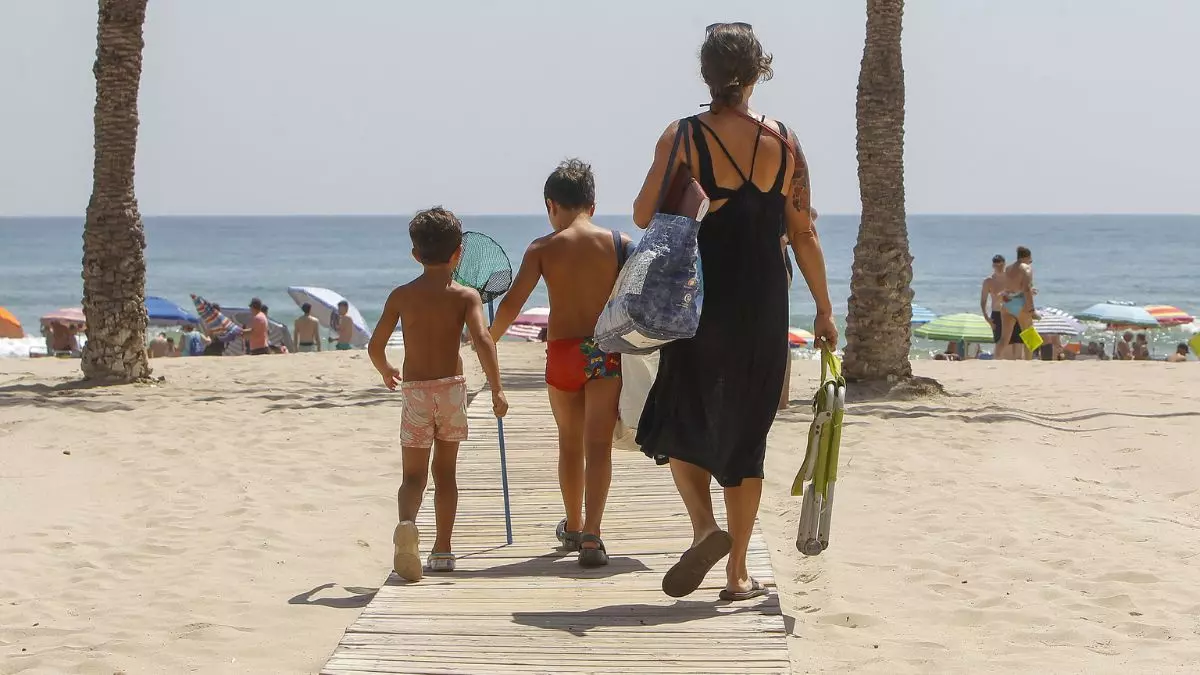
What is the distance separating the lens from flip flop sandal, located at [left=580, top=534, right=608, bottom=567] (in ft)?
17.7

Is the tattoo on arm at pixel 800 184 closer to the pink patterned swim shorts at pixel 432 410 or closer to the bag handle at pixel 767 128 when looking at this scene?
the bag handle at pixel 767 128

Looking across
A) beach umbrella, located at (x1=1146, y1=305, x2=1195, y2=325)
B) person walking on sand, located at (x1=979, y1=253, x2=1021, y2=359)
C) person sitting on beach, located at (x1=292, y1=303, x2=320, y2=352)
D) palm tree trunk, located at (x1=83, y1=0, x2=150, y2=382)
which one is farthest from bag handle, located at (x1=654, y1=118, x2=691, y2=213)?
beach umbrella, located at (x1=1146, y1=305, x2=1195, y2=325)

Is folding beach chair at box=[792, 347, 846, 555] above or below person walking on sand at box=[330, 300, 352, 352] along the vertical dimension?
above

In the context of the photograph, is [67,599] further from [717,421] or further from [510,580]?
[717,421]

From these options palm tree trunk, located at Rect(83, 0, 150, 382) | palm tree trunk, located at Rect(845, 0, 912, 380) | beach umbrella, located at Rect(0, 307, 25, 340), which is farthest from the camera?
beach umbrella, located at Rect(0, 307, 25, 340)

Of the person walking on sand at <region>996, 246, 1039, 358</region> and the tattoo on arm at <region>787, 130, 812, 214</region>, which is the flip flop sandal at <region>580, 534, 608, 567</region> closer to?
the tattoo on arm at <region>787, 130, 812, 214</region>

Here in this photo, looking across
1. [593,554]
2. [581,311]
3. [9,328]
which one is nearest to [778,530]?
[593,554]

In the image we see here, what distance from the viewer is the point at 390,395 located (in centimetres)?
1211

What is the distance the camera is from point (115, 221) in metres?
12.3

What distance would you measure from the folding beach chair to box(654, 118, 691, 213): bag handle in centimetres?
89

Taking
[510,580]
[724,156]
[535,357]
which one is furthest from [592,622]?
[535,357]

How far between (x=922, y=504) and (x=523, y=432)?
2.93 meters

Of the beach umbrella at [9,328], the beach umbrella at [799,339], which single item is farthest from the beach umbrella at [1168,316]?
the beach umbrella at [9,328]

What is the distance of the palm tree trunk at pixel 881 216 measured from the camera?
11.7m
